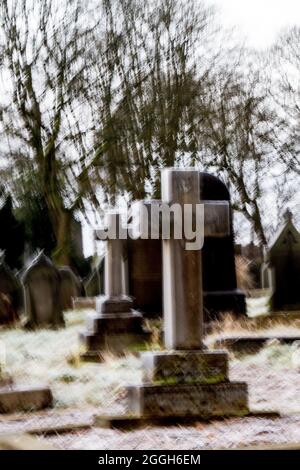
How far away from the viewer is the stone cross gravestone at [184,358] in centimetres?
511

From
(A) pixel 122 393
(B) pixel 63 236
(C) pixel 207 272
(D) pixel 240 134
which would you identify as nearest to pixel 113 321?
(C) pixel 207 272

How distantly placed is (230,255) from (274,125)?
15.0 meters

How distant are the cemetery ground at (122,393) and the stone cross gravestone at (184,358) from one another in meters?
0.21

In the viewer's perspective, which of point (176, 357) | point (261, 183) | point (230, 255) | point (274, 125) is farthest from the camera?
point (261, 183)

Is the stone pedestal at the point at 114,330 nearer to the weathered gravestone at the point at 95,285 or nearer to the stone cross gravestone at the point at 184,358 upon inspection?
the stone cross gravestone at the point at 184,358

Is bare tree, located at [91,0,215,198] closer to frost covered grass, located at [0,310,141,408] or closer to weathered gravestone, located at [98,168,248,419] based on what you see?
frost covered grass, located at [0,310,141,408]

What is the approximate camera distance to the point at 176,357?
526 centimetres

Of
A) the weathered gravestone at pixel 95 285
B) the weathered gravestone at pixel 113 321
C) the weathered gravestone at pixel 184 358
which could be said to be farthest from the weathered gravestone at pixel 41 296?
the weathered gravestone at pixel 184 358

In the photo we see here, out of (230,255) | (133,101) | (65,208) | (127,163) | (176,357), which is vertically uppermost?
(133,101)

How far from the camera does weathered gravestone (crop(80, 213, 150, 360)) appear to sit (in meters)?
9.16

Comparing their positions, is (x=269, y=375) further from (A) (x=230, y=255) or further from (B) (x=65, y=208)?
(B) (x=65, y=208)

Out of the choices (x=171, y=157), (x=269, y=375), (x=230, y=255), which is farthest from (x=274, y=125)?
(x=269, y=375)

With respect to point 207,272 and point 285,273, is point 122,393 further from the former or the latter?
point 285,273

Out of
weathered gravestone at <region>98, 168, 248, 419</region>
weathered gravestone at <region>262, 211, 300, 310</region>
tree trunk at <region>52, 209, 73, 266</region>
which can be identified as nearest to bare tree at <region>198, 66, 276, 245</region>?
tree trunk at <region>52, 209, 73, 266</region>
